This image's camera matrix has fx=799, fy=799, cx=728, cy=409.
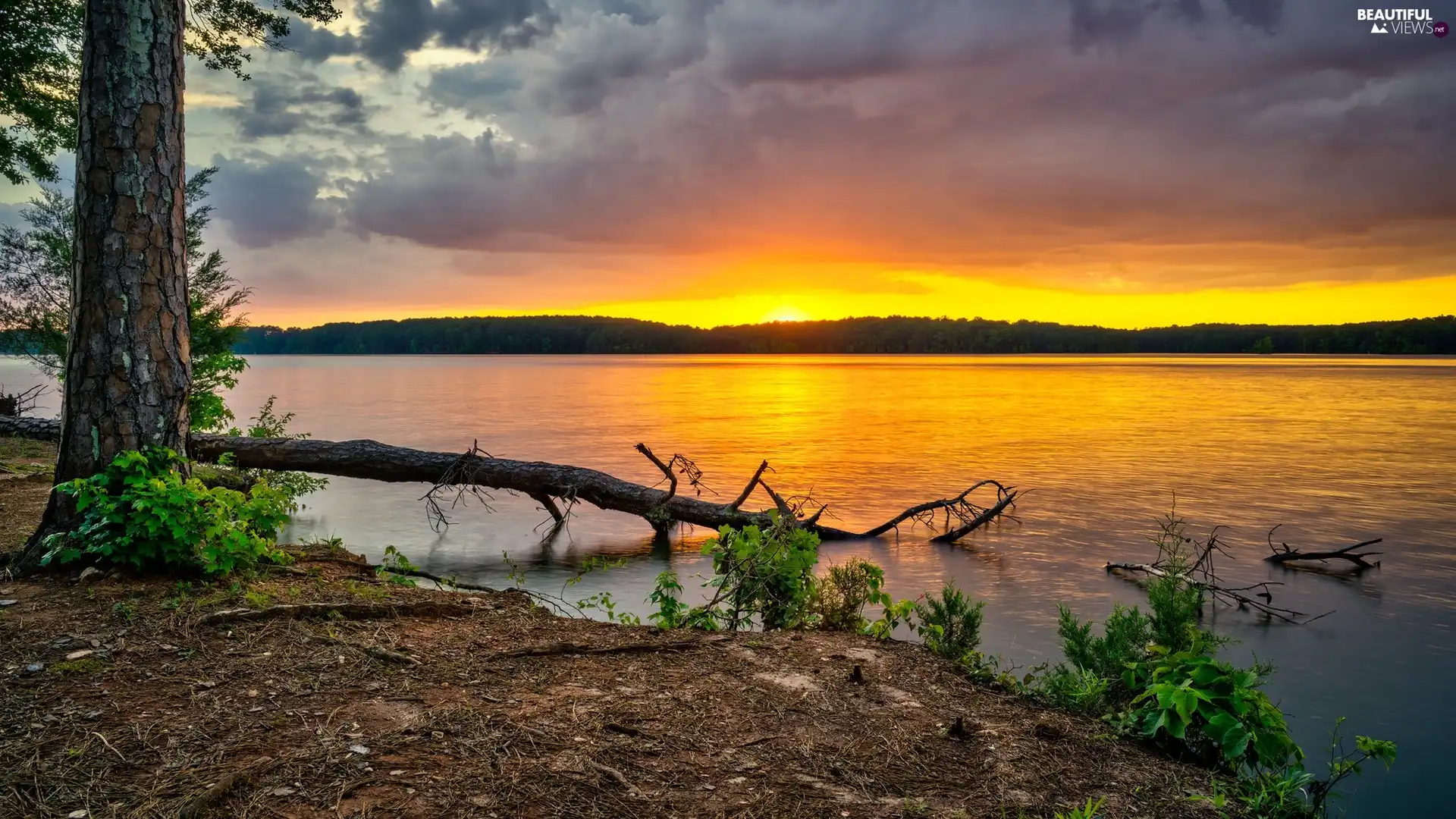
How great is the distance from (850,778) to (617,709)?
4.74 feet

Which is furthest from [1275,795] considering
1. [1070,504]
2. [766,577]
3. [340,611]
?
[1070,504]

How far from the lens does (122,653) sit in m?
4.92

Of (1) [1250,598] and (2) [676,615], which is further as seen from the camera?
(1) [1250,598]

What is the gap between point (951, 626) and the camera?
7.15 m

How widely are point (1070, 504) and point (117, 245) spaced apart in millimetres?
18413

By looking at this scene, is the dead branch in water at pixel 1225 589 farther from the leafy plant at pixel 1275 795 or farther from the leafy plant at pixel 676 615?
the leafy plant at pixel 676 615

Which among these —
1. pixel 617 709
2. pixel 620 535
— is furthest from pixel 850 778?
pixel 620 535

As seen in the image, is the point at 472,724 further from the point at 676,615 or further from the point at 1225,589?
the point at 1225,589

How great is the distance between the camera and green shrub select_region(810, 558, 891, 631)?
24.9 ft

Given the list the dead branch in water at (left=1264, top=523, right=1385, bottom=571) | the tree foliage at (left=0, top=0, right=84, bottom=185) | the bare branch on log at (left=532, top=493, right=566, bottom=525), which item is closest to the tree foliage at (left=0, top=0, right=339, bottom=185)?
the tree foliage at (left=0, top=0, right=84, bottom=185)

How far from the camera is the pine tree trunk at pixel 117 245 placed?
6246 mm

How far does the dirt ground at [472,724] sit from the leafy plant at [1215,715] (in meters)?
0.27

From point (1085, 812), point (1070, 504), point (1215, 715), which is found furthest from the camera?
point (1070, 504)

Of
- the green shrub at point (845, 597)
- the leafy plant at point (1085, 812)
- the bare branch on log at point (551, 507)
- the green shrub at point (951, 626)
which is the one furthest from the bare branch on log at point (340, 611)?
the bare branch on log at point (551, 507)
